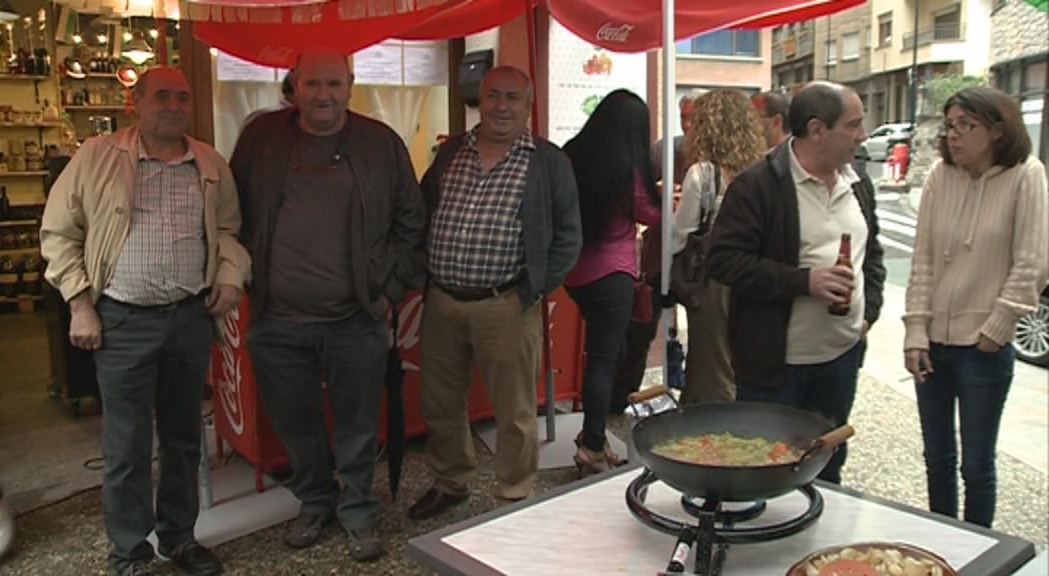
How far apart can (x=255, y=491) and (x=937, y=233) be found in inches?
112

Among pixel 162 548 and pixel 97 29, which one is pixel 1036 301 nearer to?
pixel 162 548

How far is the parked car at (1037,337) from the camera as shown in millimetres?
6156

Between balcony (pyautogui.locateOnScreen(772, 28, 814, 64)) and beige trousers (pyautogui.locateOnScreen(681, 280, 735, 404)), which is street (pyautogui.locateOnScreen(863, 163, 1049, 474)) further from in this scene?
balcony (pyautogui.locateOnScreen(772, 28, 814, 64))

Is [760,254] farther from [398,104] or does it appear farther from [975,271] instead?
[398,104]

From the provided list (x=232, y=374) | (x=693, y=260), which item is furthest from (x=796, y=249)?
(x=232, y=374)

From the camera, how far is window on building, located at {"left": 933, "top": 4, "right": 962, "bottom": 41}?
958cm

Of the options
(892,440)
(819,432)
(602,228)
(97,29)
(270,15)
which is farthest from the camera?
(97,29)

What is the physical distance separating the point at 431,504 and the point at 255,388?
875mm

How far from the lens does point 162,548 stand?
3.06 metres

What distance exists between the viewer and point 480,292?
315cm

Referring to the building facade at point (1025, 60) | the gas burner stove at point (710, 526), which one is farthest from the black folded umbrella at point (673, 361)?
the building facade at point (1025, 60)

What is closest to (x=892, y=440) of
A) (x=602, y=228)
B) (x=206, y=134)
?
(x=602, y=228)

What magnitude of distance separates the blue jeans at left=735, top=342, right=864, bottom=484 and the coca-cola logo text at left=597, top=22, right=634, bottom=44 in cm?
208

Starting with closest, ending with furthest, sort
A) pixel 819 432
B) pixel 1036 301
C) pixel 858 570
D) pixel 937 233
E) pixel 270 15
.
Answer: pixel 858 570 → pixel 819 432 → pixel 1036 301 → pixel 937 233 → pixel 270 15
